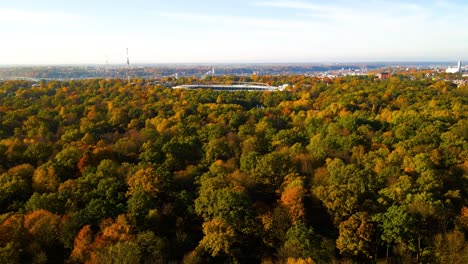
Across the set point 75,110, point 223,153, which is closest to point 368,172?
point 223,153

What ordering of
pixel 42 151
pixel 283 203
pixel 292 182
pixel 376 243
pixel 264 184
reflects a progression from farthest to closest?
pixel 42 151 < pixel 264 184 < pixel 292 182 < pixel 283 203 < pixel 376 243

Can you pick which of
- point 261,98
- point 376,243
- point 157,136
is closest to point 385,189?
point 376,243

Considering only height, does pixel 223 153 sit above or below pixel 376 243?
above

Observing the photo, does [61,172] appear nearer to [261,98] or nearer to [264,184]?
[264,184]

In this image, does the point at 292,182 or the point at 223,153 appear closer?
the point at 292,182

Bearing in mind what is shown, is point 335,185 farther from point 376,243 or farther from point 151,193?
point 151,193

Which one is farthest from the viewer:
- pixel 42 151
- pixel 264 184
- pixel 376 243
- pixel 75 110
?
pixel 75 110
